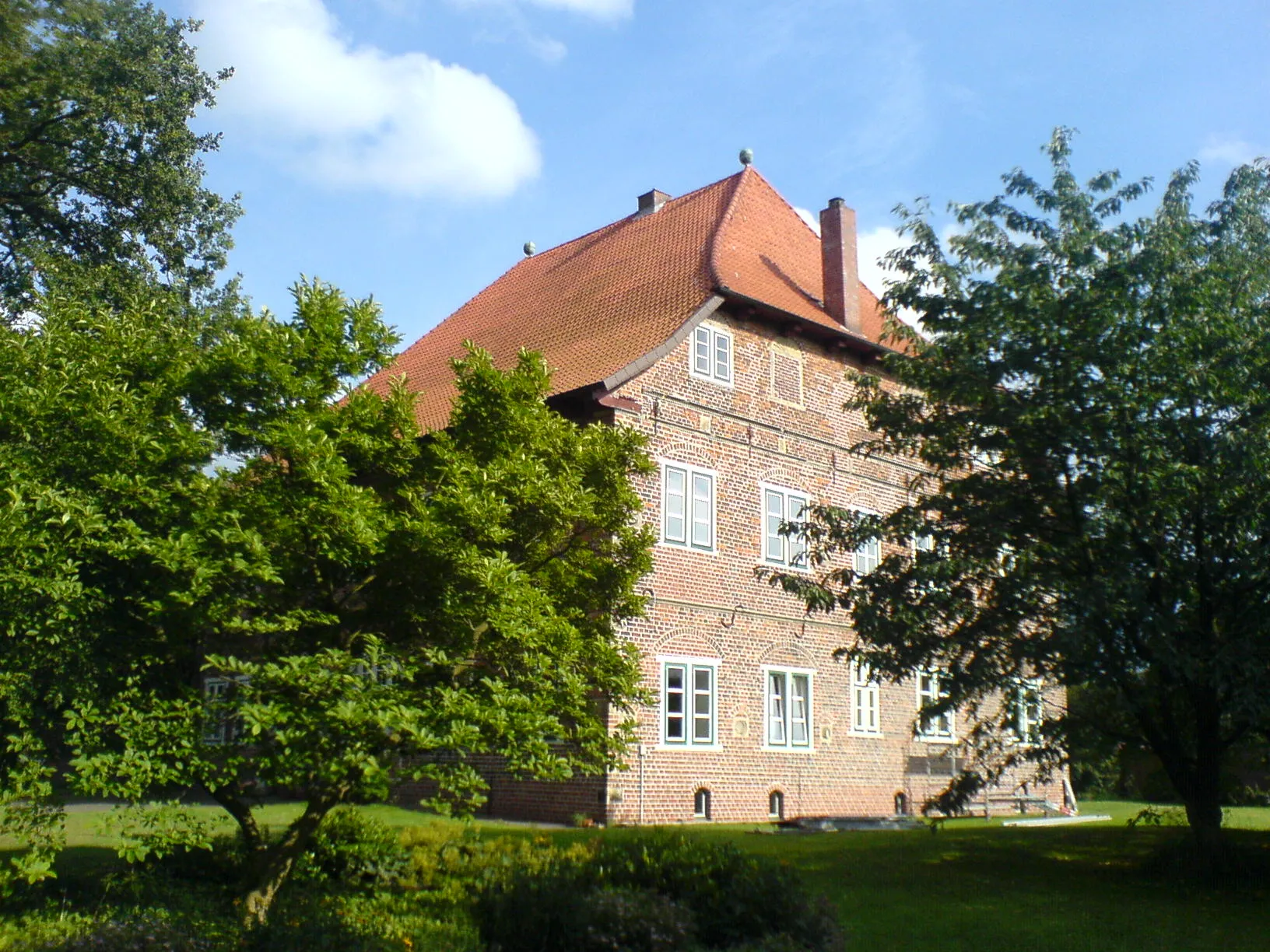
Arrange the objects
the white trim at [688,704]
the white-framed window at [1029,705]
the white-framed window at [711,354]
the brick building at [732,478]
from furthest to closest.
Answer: the white-framed window at [711,354]
the brick building at [732,478]
the white trim at [688,704]
the white-framed window at [1029,705]

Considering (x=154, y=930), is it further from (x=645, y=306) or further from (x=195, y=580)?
(x=645, y=306)

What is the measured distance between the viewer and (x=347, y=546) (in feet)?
31.6

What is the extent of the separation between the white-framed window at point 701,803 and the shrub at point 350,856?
786 cm

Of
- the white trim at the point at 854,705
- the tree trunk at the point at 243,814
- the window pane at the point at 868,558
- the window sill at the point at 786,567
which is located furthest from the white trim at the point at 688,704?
the tree trunk at the point at 243,814

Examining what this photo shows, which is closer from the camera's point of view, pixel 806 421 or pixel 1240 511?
pixel 1240 511

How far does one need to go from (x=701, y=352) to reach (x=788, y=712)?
6662 millimetres

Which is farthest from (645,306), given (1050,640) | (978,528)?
(1050,640)

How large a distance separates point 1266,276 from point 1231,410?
5.85ft

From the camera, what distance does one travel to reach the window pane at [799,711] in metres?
21.5

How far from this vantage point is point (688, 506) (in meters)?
20.4

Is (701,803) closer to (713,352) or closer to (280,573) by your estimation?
(713,352)

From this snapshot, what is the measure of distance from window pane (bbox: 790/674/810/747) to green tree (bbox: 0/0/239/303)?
13231 mm

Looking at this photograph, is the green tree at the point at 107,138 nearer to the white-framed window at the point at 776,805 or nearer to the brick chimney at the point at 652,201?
the brick chimney at the point at 652,201

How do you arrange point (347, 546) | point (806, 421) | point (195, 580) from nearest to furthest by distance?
1. point (195, 580)
2. point (347, 546)
3. point (806, 421)
